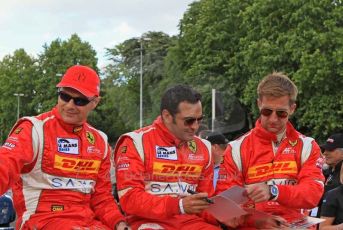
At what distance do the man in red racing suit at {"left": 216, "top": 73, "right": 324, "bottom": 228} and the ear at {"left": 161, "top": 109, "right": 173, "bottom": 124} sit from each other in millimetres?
580

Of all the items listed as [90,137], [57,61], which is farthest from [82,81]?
[57,61]

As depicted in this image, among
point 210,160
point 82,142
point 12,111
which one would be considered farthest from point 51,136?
point 12,111

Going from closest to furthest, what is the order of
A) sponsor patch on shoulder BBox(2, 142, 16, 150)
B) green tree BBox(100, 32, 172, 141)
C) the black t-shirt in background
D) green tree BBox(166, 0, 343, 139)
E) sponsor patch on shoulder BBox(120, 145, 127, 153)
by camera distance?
sponsor patch on shoulder BBox(2, 142, 16, 150), sponsor patch on shoulder BBox(120, 145, 127, 153), the black t-shirt in background, green tree BBox(166, 0, 343, 139), green tree BBox(100, 32, 172, 141)

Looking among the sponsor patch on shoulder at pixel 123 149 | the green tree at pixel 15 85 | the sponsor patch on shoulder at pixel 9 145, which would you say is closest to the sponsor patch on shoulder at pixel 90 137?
the sponsor patch on shoulder at pixel 123 149

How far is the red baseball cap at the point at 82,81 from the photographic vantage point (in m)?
4.74

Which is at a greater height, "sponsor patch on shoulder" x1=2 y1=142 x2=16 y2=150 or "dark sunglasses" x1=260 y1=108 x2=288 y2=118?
"dark sunglasses" x1=260 y1=108 x2=288 y2=118

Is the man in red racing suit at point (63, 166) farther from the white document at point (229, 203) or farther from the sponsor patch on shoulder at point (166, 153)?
the white document at point (229, 203)

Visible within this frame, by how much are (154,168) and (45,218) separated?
0.91m

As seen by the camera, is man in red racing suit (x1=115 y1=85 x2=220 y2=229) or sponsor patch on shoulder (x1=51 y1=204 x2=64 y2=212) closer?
sponsor patch on shoulder (x1=51 y1=204 x2=64 y2=212)

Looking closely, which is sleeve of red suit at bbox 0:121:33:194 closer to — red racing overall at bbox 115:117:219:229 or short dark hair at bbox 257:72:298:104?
red racing overall at bbox 115:117:219:229

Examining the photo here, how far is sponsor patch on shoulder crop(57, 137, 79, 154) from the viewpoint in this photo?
4711mm

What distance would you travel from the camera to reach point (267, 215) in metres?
4.69

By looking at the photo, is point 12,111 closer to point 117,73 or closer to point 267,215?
point 117,73

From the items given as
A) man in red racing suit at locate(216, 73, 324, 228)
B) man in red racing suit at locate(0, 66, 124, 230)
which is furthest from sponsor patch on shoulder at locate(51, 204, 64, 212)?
man in red racing suit at locate(216, 73, 324, 228)
